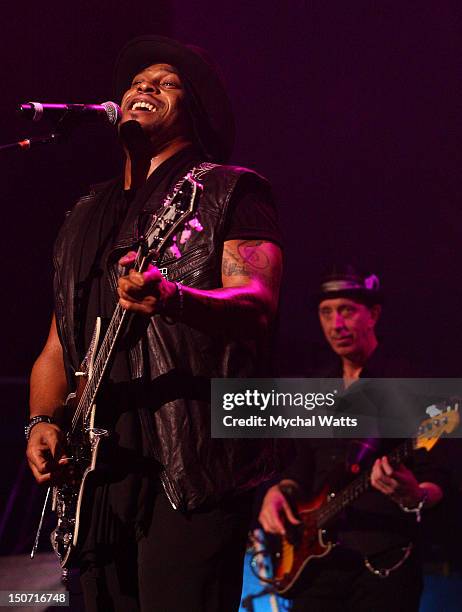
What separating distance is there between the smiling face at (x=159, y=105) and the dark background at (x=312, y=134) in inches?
64.0

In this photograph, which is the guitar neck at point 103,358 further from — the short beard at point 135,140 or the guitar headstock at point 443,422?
the guitar headstock at point 443,422

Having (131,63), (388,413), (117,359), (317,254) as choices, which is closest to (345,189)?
(317,254)

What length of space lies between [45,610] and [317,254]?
1.94m

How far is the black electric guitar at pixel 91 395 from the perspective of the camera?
5.06 feet

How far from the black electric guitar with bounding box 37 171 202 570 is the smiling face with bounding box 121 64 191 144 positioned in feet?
0.77

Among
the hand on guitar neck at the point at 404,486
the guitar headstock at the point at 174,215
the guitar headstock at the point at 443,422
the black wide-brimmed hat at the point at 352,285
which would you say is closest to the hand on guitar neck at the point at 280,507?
the hand on guitar neck at the point at 404,486

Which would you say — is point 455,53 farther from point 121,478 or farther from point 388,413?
point 121,478

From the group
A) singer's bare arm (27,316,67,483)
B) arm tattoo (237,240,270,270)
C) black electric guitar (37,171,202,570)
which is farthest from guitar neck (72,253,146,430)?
arm tattoo (237,240,270,270)

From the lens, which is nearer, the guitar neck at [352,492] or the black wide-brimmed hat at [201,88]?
the black wide-brimmed hat at [201,88]

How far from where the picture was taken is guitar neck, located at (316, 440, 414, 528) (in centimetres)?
310

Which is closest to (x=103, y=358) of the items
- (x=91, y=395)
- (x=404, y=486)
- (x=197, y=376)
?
(x=91, y=395)

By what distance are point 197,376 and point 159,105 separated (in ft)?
2.46

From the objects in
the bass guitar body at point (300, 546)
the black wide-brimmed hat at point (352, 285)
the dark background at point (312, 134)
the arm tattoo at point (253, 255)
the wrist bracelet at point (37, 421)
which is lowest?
the bass guitar body at point (300, 546)

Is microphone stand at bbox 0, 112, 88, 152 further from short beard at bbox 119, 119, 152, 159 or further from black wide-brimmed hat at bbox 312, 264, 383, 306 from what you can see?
black wide-brimmed hat at bbox 312, 264, 383, 306
